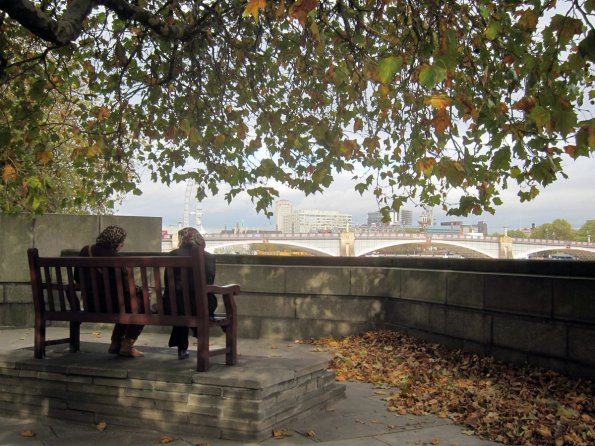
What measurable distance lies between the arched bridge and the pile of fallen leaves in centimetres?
1792

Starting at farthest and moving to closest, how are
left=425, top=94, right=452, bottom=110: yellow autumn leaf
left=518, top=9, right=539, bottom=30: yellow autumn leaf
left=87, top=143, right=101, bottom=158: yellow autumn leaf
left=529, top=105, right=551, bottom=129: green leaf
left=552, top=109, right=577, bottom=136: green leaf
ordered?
left=87, top=143, right=101, bottom=158: yellow autumn leaf → left=518, top=9, right=539, bottom=30: yellow autumn leaf → left=425, top=94, right=452, bottom=110: yellow autumn leaf → left=529, top=105, right=551, bottom=129: green leaf → left=552, top=109, right=577, bottom=136: green leaf

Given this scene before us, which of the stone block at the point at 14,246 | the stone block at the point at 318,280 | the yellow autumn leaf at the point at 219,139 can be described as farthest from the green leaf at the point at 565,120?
the stone block at the point at 14,246

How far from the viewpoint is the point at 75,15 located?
617 centimetres

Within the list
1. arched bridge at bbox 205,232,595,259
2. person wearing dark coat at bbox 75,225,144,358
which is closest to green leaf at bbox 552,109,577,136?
person wearing dark coat at bbox 75,225,144,358

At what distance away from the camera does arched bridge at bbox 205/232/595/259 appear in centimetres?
2665

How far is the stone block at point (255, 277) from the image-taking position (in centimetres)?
787

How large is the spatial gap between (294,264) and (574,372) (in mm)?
4135

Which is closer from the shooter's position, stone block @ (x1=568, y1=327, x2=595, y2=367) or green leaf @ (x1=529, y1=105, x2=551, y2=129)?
green leaf @ (x1=529, y1=105, x2=551, y2=129)

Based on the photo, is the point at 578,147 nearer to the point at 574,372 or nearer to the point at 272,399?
the point at 574,372

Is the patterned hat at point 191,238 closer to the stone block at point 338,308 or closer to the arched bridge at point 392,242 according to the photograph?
the stone block at point 338,308

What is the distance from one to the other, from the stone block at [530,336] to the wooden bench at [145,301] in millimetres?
2916

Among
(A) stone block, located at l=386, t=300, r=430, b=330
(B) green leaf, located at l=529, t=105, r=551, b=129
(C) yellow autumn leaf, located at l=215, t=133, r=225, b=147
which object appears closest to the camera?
(B) green leaf, located at l=529, t=105, r=551, b=129

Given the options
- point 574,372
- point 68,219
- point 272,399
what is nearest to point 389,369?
point 574,372

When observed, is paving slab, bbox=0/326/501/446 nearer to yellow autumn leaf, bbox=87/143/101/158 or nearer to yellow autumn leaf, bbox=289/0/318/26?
yellow autumn leaf, bbox=289/0/318/26
